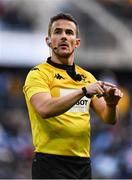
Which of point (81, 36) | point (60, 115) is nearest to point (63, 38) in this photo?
point (60, 115)

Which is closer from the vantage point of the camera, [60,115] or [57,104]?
[57,104]

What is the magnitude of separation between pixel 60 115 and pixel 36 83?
299mm

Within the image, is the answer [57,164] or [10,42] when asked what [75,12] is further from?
[57,164]

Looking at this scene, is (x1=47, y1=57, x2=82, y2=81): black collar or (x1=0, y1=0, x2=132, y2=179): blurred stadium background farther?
(x1=0, y1=0, x2=132, y2=179): blurred stadium background

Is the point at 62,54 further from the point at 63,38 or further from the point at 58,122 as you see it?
the point at 58,122

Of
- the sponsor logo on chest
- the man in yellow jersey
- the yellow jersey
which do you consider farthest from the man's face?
the sponsor logo on chest

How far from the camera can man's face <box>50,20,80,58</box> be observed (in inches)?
257

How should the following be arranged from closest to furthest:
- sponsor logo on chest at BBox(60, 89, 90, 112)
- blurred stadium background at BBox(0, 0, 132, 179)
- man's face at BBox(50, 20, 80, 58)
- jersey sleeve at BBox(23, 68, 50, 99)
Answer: jersey sleeve at BBox(23, 68, 50, 99) < sponsor logo on chest at BBox(60, 89, 90, 112) < man's face at BBox(50, 20, 80, 58) < blurred stadium background at BBox(0, 0, 132, 179)

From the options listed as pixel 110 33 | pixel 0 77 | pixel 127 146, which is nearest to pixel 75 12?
pixel 110 33

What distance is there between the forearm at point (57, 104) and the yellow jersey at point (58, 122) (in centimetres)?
14

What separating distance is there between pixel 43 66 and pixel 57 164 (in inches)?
30.1

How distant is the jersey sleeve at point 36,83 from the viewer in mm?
6317

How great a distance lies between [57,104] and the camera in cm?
610

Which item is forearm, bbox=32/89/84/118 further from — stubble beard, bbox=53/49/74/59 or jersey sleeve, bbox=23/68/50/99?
stubble beard, bbox=53/49/74/59
